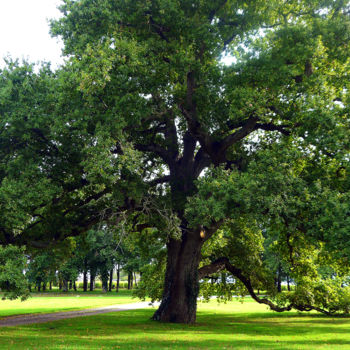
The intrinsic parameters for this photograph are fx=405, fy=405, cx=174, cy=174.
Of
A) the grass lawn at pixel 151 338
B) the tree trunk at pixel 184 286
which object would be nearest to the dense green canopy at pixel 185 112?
the tree trunk at pixel 184 286

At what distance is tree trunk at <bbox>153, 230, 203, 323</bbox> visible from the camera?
856 inches

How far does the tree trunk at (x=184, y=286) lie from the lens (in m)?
21.8

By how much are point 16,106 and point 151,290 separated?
16.7 meters

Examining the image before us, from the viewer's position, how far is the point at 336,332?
811 inches

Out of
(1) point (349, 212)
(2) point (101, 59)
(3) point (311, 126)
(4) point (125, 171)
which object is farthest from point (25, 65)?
(1) point (349, 212)

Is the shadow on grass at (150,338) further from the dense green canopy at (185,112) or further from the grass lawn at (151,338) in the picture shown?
the dense green canopy at (185,112)

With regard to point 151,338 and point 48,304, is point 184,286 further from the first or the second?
point 48,304

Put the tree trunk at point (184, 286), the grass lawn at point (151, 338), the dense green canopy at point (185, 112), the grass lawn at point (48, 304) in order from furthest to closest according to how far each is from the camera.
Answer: the grass lawn at point (48, 304)
the tree trunk at point (184, 286)
the dense green canopy at point (185, 112)
the grass lawn at point (151, 338)

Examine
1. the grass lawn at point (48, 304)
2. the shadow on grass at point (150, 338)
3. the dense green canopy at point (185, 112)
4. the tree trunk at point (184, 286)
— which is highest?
the dense green canopy at point (185, 112)

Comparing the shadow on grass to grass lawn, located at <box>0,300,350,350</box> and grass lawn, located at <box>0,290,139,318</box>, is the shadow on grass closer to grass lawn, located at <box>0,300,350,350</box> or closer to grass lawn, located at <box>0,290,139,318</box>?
grass lawn, located at <box>0,300,350,350</box>

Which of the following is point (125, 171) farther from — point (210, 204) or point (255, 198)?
point (255, 198)

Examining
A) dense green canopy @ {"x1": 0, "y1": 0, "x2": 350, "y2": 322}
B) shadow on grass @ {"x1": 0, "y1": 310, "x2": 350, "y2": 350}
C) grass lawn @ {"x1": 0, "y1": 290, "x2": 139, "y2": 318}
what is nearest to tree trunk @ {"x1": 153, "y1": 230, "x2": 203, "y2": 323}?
shadow on grass @ {"x1": 0, "y1": 310, "x2": 350, "y2": 350}

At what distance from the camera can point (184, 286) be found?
71.7 feet

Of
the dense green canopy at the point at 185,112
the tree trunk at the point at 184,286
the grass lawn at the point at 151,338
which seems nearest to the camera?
the grass lawn at the point at 151,338
